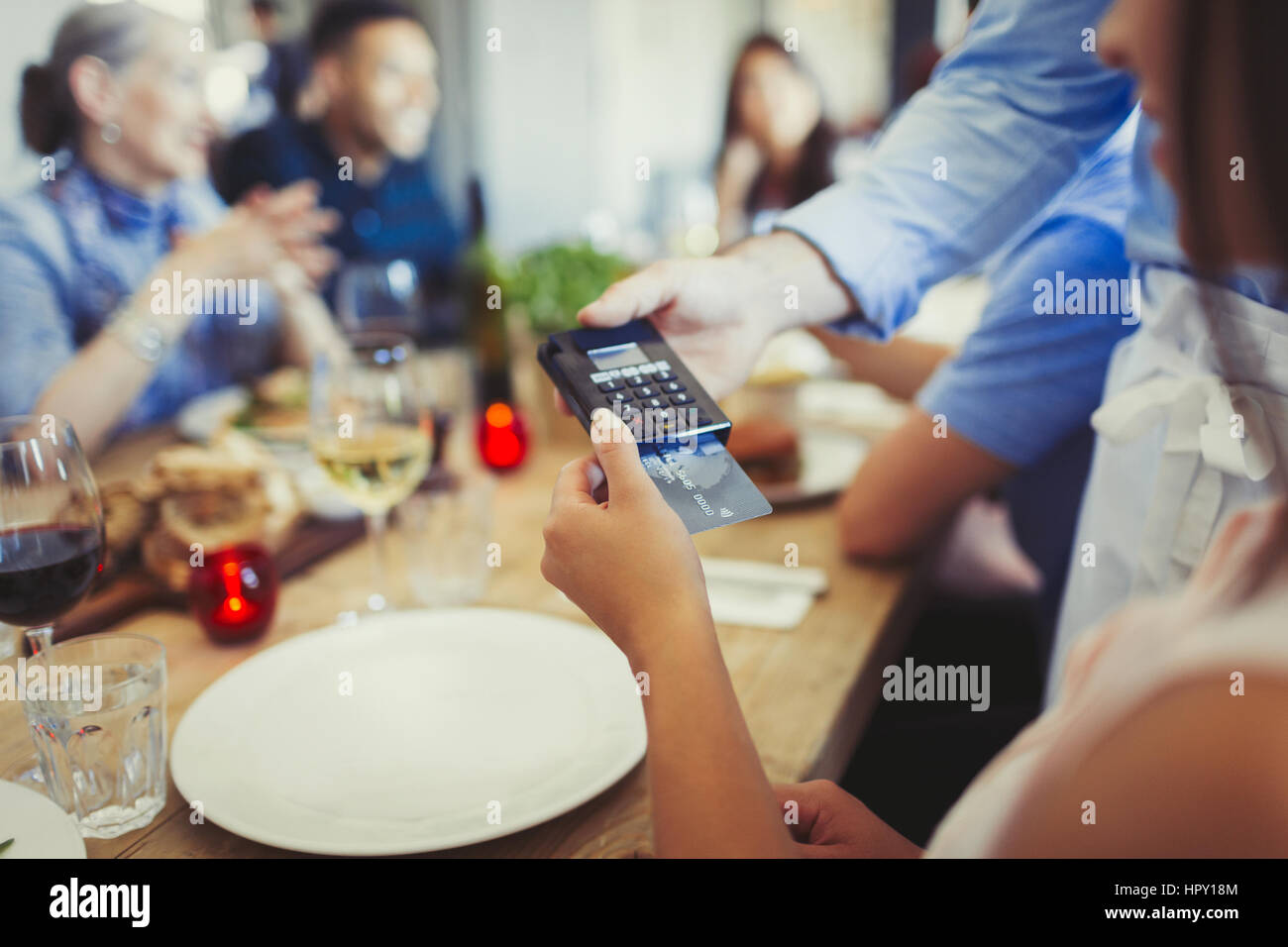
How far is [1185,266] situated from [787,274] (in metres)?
0.31

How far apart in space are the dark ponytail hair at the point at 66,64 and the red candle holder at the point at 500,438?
3.01 feet

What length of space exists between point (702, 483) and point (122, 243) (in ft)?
5.02

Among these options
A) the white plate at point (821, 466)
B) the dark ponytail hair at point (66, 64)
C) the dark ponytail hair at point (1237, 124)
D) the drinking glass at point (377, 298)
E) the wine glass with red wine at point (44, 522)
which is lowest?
the white plate at point (821, 466)

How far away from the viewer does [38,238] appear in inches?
57.7

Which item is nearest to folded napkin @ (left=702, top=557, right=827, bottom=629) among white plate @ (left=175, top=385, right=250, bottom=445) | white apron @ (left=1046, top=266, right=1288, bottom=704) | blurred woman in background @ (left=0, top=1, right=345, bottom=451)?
white apron @ (left=1046, top=266, right=1288, bottom=704)

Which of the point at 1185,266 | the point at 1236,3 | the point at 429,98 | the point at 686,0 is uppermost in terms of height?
the point at 686,0

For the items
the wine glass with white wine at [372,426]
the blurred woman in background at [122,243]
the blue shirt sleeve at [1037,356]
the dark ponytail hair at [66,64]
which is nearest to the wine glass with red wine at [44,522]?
the wine glass with white wine at [372,426]

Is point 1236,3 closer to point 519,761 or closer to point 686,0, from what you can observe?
point 519,761

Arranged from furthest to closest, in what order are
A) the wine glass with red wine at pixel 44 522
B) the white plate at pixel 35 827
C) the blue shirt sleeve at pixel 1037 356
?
1. the blue shirt sleeve at pixel 1037 356
2. the wine glass with red wine at pixel 44 522
3. the white plate at pixel 35 827

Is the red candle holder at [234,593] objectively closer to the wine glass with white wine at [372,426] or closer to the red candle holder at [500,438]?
the wine glass with white wine at [372,426]

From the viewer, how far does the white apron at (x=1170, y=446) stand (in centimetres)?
64

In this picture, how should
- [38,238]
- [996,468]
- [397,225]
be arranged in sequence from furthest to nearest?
[397,225], [38,238], [996,468]
